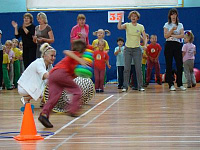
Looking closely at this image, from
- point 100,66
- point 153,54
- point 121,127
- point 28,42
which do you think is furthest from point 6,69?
point 121,127

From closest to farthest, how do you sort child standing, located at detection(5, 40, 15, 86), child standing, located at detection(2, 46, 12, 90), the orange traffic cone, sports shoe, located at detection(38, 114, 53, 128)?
the orange traffic cone < sports shoe, located at detection(38, 114, 53, 128) < child standing, located at detection(2, 46, 12, 90) < child standing, located at detection(5, 40, 15, 86)

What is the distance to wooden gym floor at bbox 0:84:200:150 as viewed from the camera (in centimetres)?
443

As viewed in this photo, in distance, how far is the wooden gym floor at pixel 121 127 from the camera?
4.43 m

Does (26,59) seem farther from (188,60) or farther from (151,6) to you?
(151,6)

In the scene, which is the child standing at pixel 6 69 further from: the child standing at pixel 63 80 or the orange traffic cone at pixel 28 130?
the orange traffic cone at pixel 28 130

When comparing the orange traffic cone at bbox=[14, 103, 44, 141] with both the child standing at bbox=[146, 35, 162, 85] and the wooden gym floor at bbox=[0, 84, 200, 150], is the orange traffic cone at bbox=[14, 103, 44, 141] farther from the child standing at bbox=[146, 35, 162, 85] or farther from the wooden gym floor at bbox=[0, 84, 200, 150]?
the child standing at bbox=[146, 35, 162, 85]

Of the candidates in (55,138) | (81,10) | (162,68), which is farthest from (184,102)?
(81,10)

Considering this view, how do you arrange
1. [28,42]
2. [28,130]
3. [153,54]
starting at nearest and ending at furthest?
[28,130] → [28,42] → [153,54]

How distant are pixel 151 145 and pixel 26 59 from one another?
19.1ft

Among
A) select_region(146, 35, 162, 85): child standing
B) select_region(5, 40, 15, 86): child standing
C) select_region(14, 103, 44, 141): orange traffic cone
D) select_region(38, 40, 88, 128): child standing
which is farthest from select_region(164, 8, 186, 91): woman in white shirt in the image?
select_region(14, 103, 44, 141): orange traffic cone

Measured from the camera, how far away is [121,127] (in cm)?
555

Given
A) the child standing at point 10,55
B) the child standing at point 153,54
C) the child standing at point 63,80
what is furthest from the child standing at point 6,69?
the child standing at point 63,80

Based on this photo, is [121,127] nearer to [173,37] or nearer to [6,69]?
[173,37]

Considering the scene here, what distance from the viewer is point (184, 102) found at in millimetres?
8344
